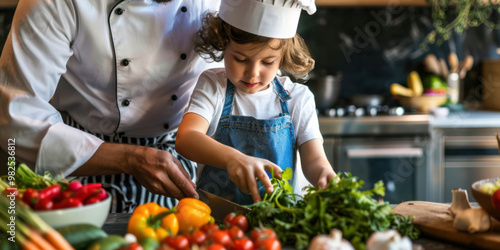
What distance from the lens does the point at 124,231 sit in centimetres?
115

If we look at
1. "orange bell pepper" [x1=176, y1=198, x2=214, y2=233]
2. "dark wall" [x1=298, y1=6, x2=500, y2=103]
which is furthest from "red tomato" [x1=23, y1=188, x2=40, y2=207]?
"dark wall" [x1=298, y1=6, x2=500, y2=103]

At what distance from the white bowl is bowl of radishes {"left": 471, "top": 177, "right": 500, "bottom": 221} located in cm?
78

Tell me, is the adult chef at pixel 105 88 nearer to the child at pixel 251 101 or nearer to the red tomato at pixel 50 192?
the child at pixel 251 101

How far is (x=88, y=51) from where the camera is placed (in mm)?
1470

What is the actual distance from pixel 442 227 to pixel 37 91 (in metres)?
1.09

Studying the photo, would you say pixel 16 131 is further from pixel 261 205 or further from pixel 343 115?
pixel 343 115

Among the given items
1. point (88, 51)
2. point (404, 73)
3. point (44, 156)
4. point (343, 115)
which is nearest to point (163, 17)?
point (88, 51)

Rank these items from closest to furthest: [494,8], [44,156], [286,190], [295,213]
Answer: [295,213]
[286,190]
[44,156]
[494,8]

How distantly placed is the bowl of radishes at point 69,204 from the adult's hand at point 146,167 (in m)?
0.34

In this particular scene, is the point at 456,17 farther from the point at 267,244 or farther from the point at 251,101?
the point at 267,244

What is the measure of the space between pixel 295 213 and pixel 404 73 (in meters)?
2.81

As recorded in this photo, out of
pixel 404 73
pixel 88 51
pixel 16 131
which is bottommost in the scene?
pixel 404 73

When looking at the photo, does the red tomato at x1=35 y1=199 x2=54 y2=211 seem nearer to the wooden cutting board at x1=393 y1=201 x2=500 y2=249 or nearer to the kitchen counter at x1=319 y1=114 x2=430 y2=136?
the wooden cutting board at x1=393 y1=201 x2=500 y2=249

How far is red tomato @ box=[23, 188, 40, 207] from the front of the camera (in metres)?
0.95
